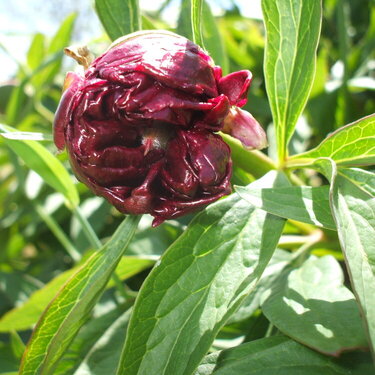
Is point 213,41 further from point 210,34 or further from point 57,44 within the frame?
point 57,44

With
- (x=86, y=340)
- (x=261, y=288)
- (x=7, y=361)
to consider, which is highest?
(x=261, y=288)

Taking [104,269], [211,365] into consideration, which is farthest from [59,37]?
[211,365]

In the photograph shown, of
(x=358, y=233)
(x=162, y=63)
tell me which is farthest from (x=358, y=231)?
(x=162, y=63)

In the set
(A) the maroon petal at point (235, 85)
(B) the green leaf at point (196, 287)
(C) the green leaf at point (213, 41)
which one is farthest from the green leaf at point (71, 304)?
(C) the green leaf at point (213, 41)

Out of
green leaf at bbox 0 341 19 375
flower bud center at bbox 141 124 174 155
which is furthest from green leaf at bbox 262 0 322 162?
green leaf at bbox 0 341 19 375

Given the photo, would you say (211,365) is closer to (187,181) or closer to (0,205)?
(187,181)

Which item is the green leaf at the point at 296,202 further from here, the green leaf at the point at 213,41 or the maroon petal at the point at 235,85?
the green leaf at the point at 213,41
